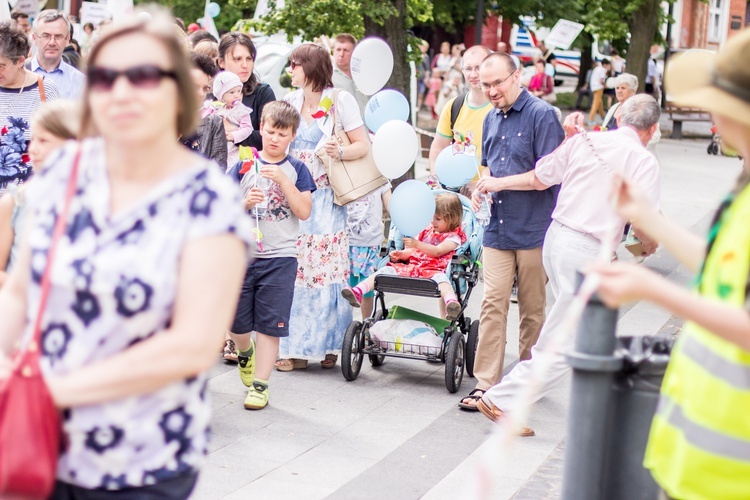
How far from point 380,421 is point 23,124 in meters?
2.59

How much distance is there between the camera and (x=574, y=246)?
6023 mm

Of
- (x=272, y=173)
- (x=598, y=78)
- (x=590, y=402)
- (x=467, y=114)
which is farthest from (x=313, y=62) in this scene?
(x=598, y=78)

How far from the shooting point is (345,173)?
747 centimetres

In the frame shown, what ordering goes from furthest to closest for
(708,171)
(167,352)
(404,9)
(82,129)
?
(708,171) < (404,9) < (82,129) < (167,352)

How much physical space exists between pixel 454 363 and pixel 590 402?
3.92 meters

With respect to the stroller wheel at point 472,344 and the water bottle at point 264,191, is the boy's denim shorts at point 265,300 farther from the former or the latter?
the stroller wheel at point 472,344

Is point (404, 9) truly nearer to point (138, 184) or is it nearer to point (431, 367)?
point (431, 367)

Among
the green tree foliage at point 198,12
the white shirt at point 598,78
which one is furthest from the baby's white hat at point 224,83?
the white shirt at point 598,78

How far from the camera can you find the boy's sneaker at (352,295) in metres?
7.20

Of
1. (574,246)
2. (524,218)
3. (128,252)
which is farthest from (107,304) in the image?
(524,218)

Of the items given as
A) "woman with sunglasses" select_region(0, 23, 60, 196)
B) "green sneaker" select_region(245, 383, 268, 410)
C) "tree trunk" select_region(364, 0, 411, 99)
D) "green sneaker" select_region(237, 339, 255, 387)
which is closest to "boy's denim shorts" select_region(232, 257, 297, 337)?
"green sneaker" select_region(237, 339, 255, 387)

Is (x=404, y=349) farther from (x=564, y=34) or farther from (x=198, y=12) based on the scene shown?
(x=198, y=12)

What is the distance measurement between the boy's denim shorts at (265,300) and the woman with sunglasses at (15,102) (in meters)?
1.43

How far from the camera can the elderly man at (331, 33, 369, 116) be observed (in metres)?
9.37
